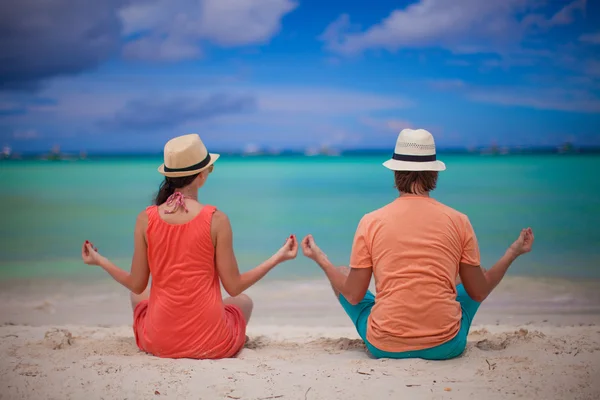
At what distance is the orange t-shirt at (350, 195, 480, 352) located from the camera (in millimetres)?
2715

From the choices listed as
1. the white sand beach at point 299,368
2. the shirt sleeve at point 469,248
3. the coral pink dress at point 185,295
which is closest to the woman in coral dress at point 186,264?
the coral pink dress at point 185,295

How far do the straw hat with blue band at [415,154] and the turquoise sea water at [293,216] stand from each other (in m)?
3.40

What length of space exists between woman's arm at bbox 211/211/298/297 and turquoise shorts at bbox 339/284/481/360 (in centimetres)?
39

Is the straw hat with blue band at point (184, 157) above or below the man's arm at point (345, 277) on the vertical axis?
above

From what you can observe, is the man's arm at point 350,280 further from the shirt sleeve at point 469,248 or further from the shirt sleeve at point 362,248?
the shirt sleeve at point 469,248

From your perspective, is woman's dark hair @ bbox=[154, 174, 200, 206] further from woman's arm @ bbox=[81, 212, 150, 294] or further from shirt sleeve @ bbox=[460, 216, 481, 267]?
shirt sleeve @ bbox=[460, 216, 481, 267]

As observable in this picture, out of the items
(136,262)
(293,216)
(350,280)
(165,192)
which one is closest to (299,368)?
(350,280)

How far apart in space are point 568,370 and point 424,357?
0.62 meters

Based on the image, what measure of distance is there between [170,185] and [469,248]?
1437 mm

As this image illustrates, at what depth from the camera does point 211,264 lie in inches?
115

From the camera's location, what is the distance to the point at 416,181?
2.80 meters

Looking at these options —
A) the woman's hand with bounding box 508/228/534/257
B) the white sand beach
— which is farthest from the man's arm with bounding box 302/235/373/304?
the woman's hand with bounding box 508/228/534/257

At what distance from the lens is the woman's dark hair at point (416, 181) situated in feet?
9.15

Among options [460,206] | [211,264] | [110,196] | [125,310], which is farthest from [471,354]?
[110,196]
